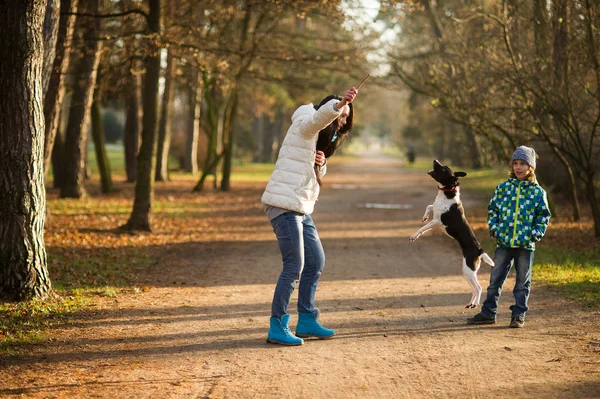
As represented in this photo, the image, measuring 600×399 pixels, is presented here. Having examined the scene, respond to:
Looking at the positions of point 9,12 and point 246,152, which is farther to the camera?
point 246,152

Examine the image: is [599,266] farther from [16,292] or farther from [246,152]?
[246,152]

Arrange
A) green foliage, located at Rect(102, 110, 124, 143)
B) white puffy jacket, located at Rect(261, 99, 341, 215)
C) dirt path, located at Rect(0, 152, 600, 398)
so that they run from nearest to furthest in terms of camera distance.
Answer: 1. dirt path, located at Rect(0, 152, 600, 398)
2. white puffy jacket, located at Rect(261, 99, 341, 215)
3. green foliage, located at Rect(102, 110, 124, 143)

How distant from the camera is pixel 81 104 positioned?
19.9 meters

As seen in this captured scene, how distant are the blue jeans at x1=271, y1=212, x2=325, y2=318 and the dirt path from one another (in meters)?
0.41

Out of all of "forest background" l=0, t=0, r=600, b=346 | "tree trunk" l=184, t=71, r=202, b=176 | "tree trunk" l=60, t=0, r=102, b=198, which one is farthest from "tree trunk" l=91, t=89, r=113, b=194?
"tree trunk" l=184, t=71, r=202, b=176

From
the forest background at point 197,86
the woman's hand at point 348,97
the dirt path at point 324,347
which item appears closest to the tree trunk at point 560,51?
the forest background at point 197,86

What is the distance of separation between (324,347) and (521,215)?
240cm

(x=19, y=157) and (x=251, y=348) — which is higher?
(x=19, y=157)

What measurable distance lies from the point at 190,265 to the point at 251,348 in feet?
18.0

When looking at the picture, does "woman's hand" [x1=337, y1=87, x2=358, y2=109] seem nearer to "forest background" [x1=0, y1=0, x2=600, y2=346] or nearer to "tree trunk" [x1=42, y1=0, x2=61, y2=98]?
"forest background" [x1=0, y1=0, x2=600, y2=346]

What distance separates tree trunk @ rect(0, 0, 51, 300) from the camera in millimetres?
8133

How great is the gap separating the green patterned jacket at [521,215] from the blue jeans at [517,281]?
108 mm

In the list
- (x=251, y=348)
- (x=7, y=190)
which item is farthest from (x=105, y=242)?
(x=251, y=348)

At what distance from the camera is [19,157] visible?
325 inches
